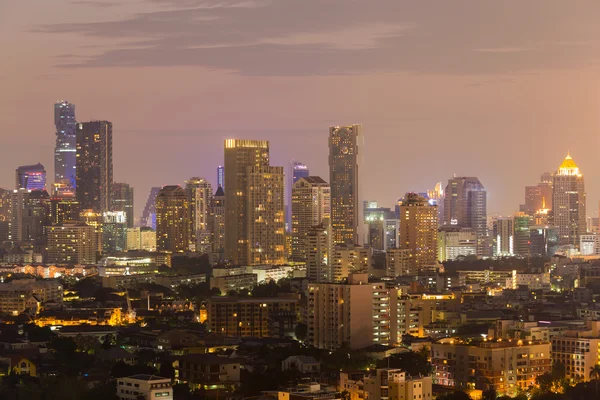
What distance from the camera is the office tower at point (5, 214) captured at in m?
85.4

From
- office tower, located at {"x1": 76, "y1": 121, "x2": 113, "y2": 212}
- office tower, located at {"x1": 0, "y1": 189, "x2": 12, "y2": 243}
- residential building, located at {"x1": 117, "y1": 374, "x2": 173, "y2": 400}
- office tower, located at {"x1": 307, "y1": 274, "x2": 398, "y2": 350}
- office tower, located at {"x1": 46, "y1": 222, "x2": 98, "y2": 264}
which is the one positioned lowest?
residential building, located at {"x1": 117, "y1": 374, "x2": 173, "y2": 400}

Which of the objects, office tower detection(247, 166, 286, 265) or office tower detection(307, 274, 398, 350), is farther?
office tower detection(247, 166, 286, 265)

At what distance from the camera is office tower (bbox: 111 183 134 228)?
89.2m

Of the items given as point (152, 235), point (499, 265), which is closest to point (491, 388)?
point (499, 265)

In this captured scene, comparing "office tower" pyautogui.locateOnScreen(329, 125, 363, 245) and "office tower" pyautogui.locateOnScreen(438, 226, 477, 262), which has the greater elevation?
"office tower" pyautogui.locateOnScreen(329, 125, 363, 245)

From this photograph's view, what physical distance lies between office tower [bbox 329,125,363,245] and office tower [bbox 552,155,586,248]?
46.9ft

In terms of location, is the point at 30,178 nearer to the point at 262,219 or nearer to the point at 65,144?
the point at 65,144

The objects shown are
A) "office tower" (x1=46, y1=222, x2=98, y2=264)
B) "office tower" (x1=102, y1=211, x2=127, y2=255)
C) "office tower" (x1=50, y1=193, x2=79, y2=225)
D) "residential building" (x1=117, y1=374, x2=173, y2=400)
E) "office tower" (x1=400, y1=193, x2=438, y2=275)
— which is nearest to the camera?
"residential building" (x1=117, y1=374, x2=173, y2=400)

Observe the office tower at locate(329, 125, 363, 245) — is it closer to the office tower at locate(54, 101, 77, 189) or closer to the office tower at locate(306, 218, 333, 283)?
the office tower at locate(306, 218, 333, 283)

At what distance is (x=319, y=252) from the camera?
5347 cm

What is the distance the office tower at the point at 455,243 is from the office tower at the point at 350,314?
3897cm

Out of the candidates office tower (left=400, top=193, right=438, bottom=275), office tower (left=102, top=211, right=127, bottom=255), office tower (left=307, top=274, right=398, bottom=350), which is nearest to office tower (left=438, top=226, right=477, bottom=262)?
office tower (left=400, top=193, right=438, bottom=275)

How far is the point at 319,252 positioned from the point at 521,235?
29256 mm

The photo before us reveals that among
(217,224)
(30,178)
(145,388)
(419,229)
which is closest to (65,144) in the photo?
(30,178)
